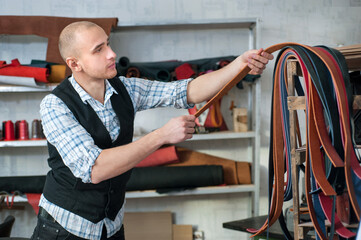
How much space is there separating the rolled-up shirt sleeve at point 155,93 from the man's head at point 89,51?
0.78ft

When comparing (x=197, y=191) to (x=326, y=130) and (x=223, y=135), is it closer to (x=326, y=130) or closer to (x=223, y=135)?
(x=223, y=135)

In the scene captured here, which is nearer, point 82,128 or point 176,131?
point 176,131

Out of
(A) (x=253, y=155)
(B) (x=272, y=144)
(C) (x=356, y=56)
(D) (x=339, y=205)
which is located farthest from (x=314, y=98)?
(A) (x=253, y=155)

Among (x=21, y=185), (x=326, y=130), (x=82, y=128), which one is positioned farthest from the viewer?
(x=21, y=185)

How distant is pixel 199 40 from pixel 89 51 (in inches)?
87.7

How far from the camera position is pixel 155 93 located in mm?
2102

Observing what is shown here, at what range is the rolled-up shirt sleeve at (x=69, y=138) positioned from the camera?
1643mm

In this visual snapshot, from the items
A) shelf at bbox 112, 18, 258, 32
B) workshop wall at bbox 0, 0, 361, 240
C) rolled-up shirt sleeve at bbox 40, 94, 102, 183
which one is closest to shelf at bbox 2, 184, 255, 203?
workshop wall at bbox 0, 0, 361, 240

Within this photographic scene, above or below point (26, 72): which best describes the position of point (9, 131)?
below

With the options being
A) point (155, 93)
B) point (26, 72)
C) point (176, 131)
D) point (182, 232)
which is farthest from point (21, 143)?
point (176, 131)

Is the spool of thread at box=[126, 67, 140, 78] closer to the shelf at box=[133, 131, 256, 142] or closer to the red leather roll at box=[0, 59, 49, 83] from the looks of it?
the shelf at box=[133, 131, 256, 142]

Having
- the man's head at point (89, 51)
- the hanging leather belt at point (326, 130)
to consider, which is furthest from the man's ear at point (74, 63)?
the hanging leather belt at point (326, 130)

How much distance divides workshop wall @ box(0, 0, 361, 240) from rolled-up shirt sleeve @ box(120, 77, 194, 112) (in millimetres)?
1785

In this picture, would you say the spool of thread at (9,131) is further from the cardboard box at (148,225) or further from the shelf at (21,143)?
the cardboard box at (148,225)
